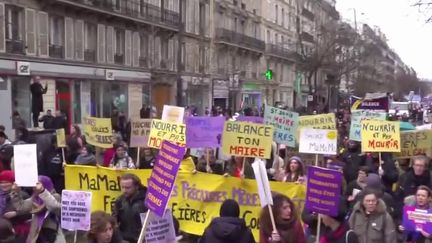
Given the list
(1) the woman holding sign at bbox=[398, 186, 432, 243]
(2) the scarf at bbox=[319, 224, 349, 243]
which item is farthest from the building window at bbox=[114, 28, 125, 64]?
(2) the scarf at bbox=[319, 224, 349, 243]

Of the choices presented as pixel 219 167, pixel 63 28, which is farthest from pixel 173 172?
pixel 63 28

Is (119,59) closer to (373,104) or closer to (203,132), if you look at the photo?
(373,104)

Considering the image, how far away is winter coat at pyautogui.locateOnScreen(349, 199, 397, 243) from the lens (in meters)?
6.14

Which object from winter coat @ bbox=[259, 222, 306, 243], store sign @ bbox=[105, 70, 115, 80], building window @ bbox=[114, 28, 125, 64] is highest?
building window @ bbox=[114, 28, 125, 64]

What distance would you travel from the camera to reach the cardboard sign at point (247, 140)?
9.22 meters

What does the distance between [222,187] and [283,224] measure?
323 centimetres

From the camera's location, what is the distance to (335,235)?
5.60 metres

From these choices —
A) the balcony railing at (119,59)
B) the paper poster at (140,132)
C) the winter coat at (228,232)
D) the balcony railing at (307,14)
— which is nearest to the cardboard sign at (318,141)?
the paper poster at (140,132)

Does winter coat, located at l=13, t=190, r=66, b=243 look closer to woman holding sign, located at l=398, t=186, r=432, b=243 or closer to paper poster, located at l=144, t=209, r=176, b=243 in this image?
paper poster, located at l=144, t=209, r=176, b=243

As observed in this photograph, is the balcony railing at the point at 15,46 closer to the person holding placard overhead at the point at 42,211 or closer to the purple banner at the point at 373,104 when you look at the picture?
the purple banner at the point at 373,104

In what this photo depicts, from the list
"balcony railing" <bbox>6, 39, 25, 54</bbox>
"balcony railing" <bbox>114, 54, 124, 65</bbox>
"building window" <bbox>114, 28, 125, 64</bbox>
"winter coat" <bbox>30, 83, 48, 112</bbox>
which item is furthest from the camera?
"building window" <bbox>114, 28, 125, 64</bbox>

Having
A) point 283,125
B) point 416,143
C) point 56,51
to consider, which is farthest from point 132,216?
point 56,51

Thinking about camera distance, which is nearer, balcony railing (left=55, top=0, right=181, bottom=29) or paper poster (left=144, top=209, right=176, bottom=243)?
paper poster (left=144, top=209, right=176, bottom=243)

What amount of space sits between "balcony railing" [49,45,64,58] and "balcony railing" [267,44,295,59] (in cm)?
3708
